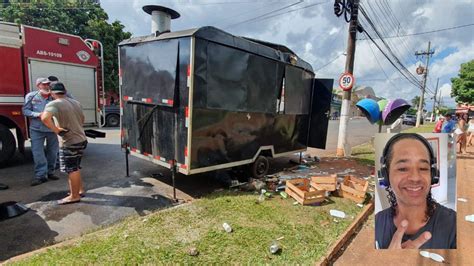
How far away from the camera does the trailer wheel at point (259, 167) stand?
237 inches

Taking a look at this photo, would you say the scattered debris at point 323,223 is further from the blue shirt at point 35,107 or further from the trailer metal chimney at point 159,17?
the blue shirt at point 35,107

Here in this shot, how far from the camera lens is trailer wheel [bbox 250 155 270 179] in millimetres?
6027

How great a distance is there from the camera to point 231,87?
5121 millimetres

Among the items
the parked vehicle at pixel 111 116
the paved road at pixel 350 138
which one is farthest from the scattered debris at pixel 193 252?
the parked vehicle at pixel 111 116

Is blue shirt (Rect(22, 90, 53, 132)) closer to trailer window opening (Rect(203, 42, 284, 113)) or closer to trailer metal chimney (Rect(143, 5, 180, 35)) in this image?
trailer metal chimney (Rect(143, 5, 180, 35))

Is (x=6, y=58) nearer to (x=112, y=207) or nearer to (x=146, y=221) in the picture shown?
(x=112, y=207)

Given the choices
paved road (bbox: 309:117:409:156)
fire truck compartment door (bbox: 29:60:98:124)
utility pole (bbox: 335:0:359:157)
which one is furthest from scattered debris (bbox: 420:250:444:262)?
fire truck compartment door (bbox: 29:60:98:124)

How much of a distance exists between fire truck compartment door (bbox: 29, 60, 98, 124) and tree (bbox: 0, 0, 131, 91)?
13.2 m

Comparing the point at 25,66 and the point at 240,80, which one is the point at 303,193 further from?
the point at 25,66

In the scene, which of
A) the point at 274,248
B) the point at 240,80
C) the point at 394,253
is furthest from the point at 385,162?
the point at 240,80

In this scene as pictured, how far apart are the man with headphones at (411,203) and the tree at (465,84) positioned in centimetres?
3876

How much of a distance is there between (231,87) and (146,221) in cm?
266

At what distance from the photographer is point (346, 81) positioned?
9094 mm

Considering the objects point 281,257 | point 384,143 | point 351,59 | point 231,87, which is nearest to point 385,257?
point 281,257
